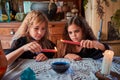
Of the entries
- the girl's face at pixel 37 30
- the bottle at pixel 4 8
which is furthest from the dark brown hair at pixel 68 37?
the bottle at pixel 4 8

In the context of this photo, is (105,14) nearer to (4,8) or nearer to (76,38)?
(76,38)

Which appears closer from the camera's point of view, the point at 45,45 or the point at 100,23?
the point at 45,45

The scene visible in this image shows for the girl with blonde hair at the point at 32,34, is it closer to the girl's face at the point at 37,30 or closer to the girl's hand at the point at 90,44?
the girl's face at the point at 37,30

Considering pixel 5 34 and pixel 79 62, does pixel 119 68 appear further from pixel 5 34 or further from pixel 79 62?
pixel 5 34

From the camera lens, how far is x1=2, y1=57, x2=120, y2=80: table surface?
1028mm

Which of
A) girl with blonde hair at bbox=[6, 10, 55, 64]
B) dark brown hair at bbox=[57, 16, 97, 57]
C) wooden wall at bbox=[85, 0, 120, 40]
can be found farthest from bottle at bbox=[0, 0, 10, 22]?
dark brown hair at bbox=[57, 16, 97, 57]

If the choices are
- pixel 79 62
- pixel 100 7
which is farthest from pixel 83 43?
pixel 100 7

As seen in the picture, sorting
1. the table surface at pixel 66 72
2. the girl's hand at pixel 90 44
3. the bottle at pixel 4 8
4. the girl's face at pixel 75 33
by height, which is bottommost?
the table surface at pixel 66 72

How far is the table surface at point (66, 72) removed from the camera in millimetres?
1028

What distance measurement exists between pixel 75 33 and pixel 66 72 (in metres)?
0.59

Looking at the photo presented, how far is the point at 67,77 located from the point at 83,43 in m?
0.37

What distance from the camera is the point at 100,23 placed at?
2.72 m

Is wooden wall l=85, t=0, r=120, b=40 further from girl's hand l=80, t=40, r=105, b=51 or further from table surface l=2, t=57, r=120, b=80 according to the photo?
table surface l=2, t=57, r=120, b=80

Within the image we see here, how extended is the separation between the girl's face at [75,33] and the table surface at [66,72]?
0.31 meters
